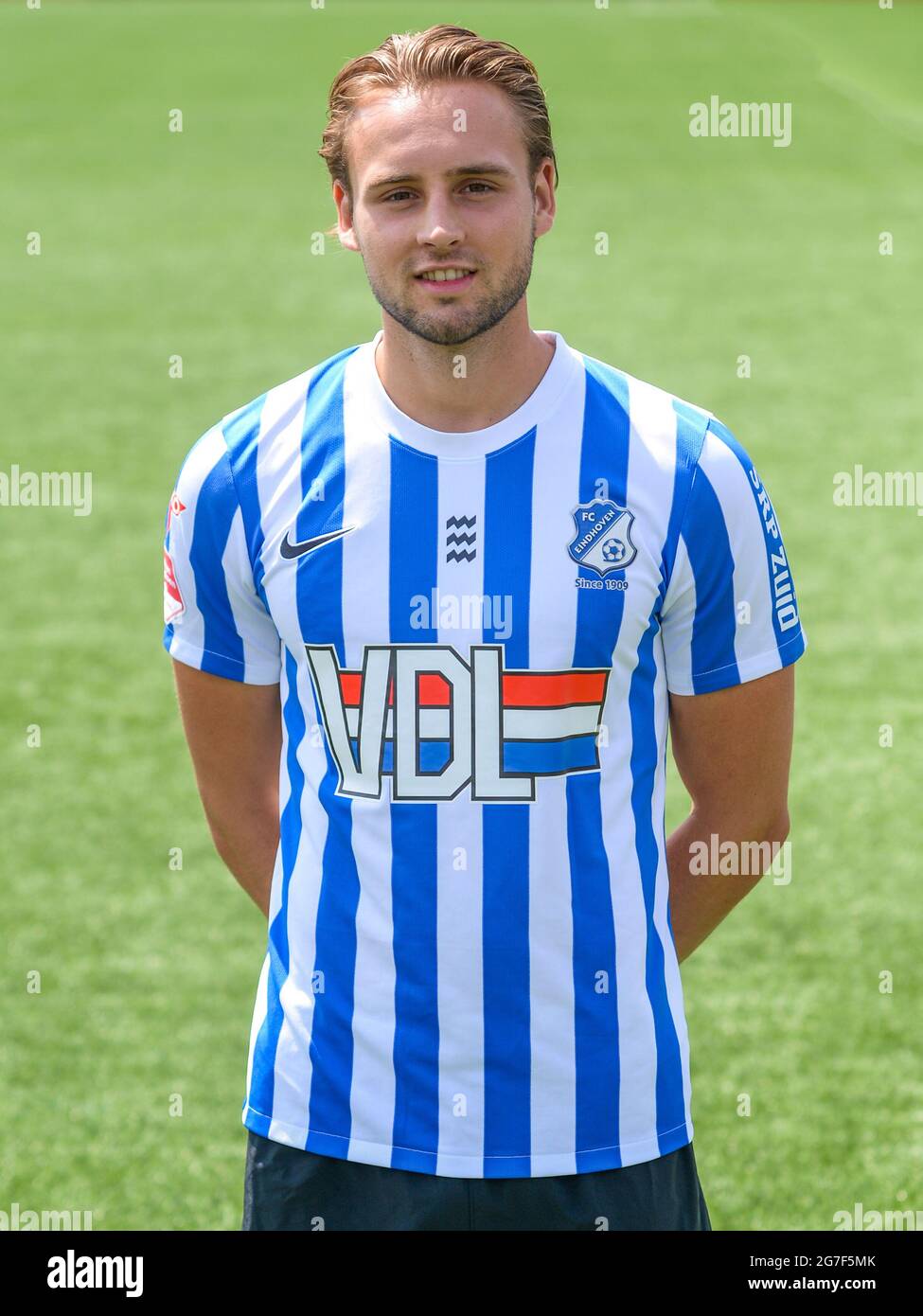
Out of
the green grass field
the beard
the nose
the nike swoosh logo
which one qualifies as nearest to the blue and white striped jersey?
the nike swoosh logo

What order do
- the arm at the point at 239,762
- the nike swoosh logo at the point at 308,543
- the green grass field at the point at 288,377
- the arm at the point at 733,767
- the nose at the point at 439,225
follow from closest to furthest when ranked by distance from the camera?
the nose at the point at 439,225
the nike swoosh logo at the point at 308,543
the arm at the point at 733,767
the arm at the point at 239,762
the green grass field at the point at 288,377

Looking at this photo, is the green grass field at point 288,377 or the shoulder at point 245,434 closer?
the shoulder at point 245,434

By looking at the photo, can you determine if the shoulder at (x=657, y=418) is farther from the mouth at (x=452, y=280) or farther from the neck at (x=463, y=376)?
the mouth at (x=452, y=280)

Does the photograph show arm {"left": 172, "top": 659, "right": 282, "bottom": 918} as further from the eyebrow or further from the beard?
the eyebrow

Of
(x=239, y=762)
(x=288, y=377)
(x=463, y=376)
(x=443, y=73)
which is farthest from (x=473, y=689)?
(x=288, y=377)

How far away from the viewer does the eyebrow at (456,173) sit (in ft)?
6.62

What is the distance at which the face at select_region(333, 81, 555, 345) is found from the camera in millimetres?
2010

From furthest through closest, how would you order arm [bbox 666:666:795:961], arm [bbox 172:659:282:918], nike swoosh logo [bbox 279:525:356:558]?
arm [bbox 172:659:282:918], arm [bbox 666:666:795:961], nike swoosh logo [bbox 279:525:356:558]

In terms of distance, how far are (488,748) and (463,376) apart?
1.51 ft

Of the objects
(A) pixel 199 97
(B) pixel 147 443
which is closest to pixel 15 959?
(B) pixel 147 443

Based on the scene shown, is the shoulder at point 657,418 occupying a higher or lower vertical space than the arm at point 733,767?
higher

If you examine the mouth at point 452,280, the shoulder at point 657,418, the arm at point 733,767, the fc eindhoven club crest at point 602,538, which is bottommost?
the arm at point 733,767

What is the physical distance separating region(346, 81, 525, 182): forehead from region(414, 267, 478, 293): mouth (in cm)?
12

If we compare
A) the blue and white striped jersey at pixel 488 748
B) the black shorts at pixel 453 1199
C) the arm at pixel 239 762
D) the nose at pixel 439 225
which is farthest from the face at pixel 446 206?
the black shorts at pixel 453 1199
